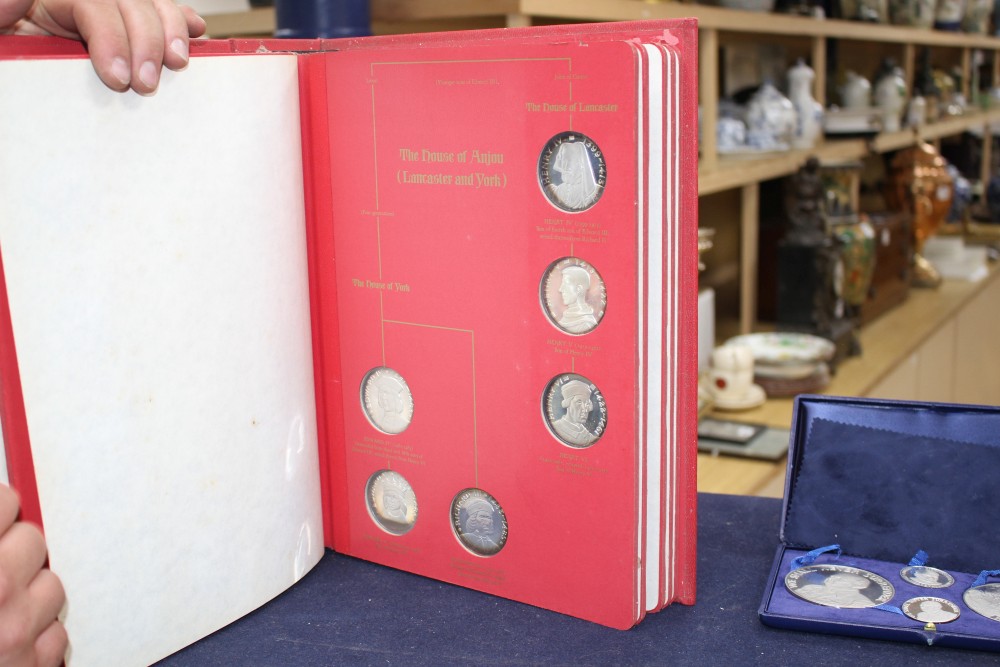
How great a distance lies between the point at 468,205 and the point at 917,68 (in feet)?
11.9

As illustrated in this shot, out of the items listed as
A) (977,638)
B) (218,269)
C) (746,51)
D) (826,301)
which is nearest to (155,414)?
(218,269)

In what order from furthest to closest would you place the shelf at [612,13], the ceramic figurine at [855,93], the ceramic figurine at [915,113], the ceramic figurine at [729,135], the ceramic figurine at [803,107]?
the ceramic figurine at [915,113] < the ceramic figurine at [855,93] < the ceramic figurine at [803,107] < the ceramic figurine at [729,135] < the shelf at [612,13]

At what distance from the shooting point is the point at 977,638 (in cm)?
56

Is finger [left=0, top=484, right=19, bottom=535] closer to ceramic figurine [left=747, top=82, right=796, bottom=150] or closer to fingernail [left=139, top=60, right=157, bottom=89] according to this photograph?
fingernail [left=139, top=60, right=157, bottom=89]

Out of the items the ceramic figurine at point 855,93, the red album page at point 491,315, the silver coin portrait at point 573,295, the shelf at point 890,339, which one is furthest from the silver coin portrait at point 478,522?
the ceramic figurine at point 855,93

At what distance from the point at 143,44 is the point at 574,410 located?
0.31 m

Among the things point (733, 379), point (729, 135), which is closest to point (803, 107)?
point (729, 135)

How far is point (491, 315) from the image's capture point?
62cm

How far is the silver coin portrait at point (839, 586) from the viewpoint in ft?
2.00

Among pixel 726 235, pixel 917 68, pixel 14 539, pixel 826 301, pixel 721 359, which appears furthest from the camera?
pixel 917 68

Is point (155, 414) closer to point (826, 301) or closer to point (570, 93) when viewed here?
point (570, 93)

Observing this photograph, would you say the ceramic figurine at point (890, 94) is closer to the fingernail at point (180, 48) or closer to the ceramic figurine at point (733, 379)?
the ceramic figurine at point (733, 379)

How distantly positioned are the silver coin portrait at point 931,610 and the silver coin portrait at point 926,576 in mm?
18

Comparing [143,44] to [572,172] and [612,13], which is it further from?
[612,13]
